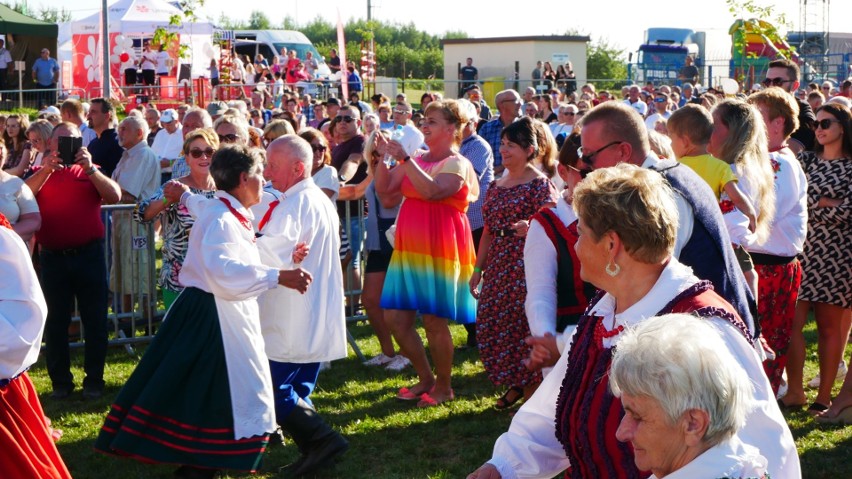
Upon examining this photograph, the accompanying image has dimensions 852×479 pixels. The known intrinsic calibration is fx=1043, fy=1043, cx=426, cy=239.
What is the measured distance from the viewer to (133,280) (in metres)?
8.75

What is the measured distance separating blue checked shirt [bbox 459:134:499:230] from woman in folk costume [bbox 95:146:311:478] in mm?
3706

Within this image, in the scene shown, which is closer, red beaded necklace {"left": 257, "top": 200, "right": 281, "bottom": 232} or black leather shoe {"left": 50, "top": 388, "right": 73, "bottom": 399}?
red beaded necklace {"left": 257, "top": 200, "right": 281, "bottom": 232}

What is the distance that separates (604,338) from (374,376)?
5236 mm

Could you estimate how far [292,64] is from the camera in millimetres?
30094

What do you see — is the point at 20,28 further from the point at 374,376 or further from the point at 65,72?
the point at 374,376

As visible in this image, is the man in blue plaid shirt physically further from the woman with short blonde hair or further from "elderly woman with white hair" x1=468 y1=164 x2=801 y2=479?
"elderly woman with white hair" x1=468 y1=164 x2=801 y2=479

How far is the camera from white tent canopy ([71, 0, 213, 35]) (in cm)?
2875

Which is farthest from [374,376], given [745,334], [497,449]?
[745,334]

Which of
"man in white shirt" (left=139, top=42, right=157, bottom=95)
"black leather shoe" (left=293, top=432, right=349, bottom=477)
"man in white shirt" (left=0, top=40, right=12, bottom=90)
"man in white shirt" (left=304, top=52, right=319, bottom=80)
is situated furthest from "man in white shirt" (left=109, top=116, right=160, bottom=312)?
"man in white shirt" (left=304, top=52, right=319, bottom=80)

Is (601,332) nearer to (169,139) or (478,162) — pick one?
(478,162)

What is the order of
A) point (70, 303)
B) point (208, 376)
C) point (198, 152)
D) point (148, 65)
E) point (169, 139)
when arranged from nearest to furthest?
point (208, 376), point (198, 152), point (70, 303), point (169, 139), point (148, 65)

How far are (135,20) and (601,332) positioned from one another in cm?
2824

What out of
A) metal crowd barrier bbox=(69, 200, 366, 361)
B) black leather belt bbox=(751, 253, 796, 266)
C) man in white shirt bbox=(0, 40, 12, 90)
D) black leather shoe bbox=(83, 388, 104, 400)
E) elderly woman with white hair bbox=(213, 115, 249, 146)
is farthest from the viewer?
man in white shirt bbox=(0, 40, 12, 90)

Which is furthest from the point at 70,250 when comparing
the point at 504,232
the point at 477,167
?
the point at 477,167
